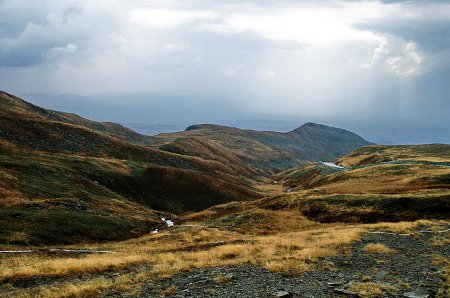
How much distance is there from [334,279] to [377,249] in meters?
9.51

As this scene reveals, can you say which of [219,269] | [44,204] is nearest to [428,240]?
[219,269]

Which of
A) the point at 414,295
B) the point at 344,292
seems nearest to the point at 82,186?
the point at 344,292

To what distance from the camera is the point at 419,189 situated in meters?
59.9

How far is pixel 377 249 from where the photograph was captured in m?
28.2

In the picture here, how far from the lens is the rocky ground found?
18078 millimetres

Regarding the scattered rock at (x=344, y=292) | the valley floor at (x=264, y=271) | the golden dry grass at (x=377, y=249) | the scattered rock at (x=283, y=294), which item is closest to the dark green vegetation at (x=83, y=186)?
the valley floor at (x=264, y=271)

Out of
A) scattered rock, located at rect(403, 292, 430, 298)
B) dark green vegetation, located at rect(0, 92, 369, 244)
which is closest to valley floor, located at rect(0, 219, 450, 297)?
scattered rock, located at rect(403, 292, 430, 298)

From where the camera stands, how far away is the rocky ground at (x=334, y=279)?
59.3 ft

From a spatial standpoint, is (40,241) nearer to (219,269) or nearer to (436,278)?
(219,269)

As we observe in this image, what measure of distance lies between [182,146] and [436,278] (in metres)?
147

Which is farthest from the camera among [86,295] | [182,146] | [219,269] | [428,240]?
[182,146]

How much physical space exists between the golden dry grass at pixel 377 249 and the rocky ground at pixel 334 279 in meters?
0.60

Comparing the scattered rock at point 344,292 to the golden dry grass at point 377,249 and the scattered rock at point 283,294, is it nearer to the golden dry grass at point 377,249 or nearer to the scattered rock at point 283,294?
the scattered rock at point 283,294

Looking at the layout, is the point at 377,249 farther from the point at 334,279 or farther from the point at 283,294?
the point at 283,294
